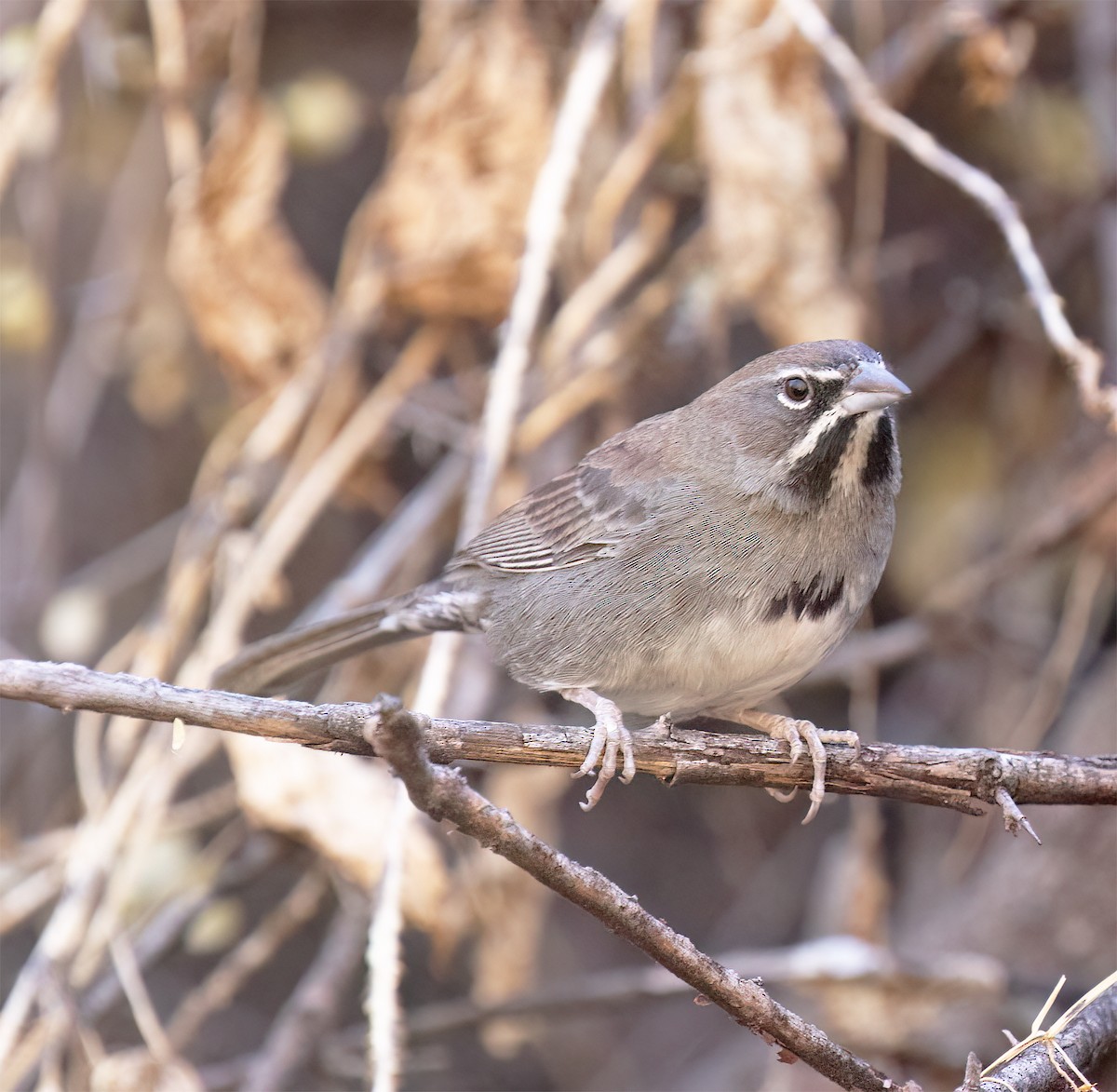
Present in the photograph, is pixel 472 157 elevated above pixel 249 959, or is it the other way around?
pixel 472 157

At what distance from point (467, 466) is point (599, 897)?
3.08m

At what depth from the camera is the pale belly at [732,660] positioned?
10.5 feet

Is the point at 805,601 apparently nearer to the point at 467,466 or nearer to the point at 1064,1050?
the point at 1064,1050

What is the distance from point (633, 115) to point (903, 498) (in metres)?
2.13


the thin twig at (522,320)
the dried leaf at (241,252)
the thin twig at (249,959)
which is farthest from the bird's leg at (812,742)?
the dried leaf at (241,252)

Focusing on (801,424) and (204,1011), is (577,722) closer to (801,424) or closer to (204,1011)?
(204,1011)

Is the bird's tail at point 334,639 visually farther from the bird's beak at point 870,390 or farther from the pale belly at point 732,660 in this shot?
the bird's beak at point 870,390

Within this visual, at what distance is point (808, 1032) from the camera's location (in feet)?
7.57

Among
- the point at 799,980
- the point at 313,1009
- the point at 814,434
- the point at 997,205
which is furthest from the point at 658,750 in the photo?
the point at 313,1009

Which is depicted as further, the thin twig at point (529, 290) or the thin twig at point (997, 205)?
the thin twig at point (529, 290)

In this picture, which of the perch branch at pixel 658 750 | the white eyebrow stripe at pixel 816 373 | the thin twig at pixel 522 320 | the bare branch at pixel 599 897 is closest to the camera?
the bare branch at pixel 599 897

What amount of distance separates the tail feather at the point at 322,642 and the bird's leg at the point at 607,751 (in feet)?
2.65

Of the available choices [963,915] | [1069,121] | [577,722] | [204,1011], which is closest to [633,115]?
[1069,121]

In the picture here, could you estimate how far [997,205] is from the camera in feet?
11.4
